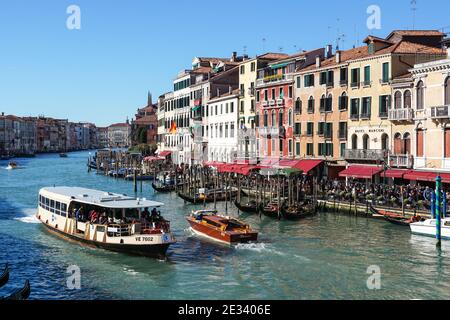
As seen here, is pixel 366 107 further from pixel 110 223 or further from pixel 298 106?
pixel 110 223

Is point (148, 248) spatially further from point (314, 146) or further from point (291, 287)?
point (314, 146)

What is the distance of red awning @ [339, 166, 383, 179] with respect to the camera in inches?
1148

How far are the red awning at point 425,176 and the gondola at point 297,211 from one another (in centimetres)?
462

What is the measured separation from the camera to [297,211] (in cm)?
2700

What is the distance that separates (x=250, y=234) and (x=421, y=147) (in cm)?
1123

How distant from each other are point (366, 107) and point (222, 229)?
13.9m

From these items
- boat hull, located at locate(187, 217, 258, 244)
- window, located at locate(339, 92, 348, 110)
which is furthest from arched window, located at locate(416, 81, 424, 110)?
boat hull, located at locate(187, 217, 258, 244)

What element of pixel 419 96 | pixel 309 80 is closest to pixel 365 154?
pixel 419 96

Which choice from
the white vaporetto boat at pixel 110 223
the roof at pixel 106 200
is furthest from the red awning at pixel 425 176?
the white vaporetto boat at pixel 110 223

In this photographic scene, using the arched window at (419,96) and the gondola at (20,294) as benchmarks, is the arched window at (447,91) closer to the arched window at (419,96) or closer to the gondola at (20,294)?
the arched window at (419,96)

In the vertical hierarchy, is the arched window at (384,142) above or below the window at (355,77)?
below

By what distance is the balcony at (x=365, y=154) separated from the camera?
2968 centimetres

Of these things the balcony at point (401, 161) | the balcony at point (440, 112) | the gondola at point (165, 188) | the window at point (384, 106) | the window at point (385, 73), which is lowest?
the gondola at point (165, 188)
